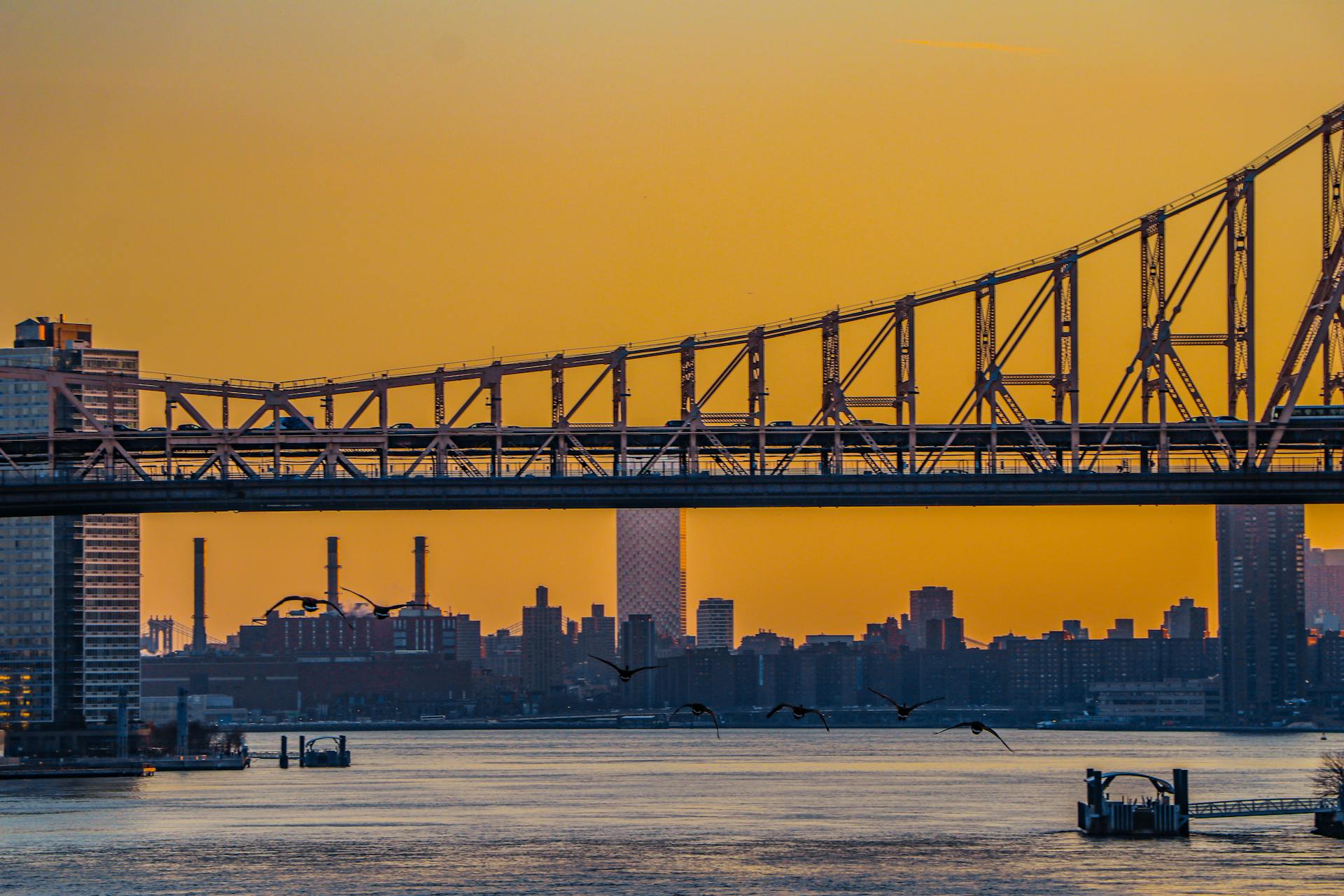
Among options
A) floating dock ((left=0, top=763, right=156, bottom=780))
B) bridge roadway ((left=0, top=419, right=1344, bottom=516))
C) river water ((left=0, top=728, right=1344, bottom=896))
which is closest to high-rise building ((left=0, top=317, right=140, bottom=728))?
floating dock ((left=0, top=763, right=156, bottom=780))

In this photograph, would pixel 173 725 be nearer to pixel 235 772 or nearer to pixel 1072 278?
pixel 235 772

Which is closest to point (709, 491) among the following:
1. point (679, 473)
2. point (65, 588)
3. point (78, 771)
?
point (679, 473)

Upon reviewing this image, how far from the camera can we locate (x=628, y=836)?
8575 cm

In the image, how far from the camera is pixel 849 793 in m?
115

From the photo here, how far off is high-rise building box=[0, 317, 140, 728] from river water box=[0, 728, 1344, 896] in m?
40.9

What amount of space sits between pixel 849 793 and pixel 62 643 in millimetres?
84081

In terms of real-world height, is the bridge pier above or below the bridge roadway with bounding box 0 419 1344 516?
below

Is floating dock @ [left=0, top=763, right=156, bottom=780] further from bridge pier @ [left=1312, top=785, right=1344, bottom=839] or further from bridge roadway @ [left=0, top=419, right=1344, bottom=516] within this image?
bridge pier @ [left=1312, top=785, right=1344, bottom=839]

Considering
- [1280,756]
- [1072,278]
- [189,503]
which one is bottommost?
[1280,756]

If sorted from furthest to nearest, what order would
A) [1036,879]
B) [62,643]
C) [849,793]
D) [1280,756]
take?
[62,643]
[1280,756]
[849,793]
[1036,879]

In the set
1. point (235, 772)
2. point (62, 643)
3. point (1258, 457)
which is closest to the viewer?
point (1258, 457)

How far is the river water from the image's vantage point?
70.5 m

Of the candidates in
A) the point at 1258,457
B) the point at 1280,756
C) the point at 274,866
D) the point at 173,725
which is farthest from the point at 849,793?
the point at 173,725

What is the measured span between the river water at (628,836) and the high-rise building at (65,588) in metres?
40.9
